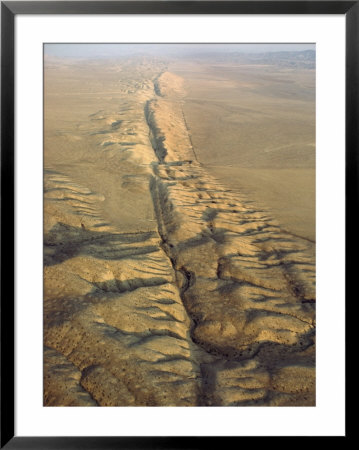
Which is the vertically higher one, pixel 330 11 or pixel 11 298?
pixel 330 11

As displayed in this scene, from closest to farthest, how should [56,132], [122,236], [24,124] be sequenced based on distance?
[24,124] < [122,236] < [56,132]

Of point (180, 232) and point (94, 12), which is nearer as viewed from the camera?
point (94, 12)

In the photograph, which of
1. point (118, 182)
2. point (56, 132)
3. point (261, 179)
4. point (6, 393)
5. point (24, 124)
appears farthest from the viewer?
point (261, 179)

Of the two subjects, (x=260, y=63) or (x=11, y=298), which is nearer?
(x=11, y=298)

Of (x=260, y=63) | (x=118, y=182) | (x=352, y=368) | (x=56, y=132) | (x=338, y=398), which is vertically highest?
(x=260, y=63)

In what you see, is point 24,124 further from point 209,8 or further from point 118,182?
point 118,182

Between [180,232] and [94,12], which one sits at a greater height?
[94,12]

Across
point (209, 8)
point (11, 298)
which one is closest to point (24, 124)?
point (11, 298)
